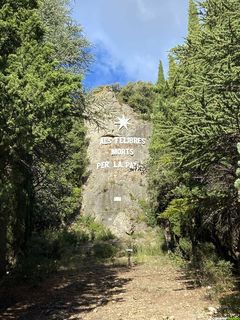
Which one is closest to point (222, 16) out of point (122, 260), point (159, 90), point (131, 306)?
point (131, 306)

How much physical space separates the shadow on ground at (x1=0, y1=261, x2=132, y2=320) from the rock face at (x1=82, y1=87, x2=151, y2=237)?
1912 centimetres

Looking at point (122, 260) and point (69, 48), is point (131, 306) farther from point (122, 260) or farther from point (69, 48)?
point (122, 260)

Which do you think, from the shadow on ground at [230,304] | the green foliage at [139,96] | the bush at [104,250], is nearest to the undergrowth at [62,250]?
the bush at [104,250]

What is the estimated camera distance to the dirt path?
9.95m

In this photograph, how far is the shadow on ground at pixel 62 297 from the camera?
10312 mm

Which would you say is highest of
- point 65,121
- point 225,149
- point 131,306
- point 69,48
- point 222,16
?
point 69,48

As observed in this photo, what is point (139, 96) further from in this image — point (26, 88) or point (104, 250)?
point (26, 88)

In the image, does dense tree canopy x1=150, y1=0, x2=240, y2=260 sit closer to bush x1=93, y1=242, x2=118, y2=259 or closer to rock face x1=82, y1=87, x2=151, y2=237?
bush x1=93, y1=242, x2=118, y2=259

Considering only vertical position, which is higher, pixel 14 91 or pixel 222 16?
pixel 222 16

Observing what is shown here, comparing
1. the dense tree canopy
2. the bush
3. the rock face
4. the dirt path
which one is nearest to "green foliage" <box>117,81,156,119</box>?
the rock face

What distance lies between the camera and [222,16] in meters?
9.33

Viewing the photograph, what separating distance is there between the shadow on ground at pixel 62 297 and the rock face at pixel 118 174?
19.1m

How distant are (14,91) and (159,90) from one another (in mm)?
14474

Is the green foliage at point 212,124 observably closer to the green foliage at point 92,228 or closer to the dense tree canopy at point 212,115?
the dense tree canopy at point 212,115
